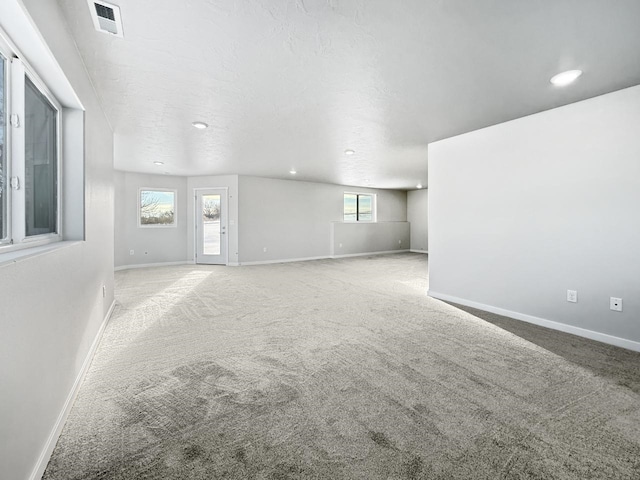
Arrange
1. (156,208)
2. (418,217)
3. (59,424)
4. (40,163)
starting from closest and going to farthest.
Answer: (59,424) → (40,163) → (156,208) → (418,217)

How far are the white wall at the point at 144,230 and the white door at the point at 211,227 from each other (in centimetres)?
40

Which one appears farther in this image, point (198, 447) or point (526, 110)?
point (526, 110)

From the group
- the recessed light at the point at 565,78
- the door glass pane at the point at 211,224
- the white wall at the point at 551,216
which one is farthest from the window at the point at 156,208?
the recessed light at the point at 565,78

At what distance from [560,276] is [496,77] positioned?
215 centimetres

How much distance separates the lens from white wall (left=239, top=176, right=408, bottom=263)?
7938 mm

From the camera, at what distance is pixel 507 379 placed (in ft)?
7.16

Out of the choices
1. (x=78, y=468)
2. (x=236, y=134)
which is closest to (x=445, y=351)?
(x=78, y=468)

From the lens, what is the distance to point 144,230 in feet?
24.7

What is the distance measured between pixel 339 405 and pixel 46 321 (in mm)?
1638

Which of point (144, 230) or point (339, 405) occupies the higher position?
point (144, 230)

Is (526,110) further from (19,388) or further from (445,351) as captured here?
(19,388)

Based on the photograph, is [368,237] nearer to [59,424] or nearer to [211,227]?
[211,227]

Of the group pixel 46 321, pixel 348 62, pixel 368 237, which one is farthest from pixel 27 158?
pixel 368 237

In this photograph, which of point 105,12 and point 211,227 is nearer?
point 105,12
